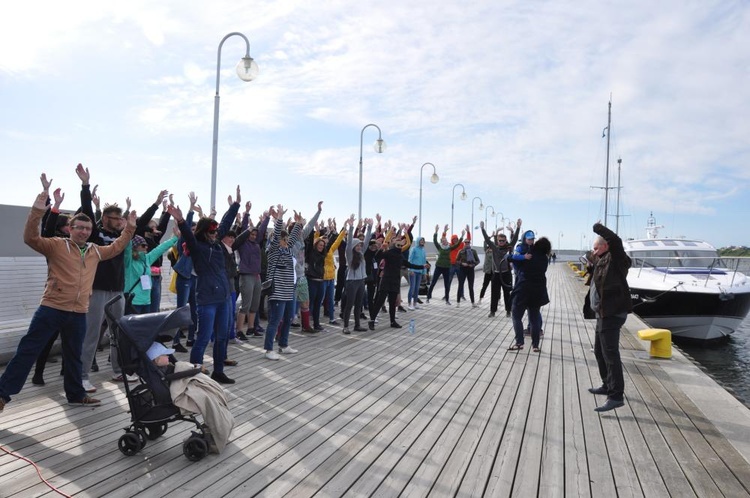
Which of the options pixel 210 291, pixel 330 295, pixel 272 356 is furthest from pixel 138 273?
pixel 330 295

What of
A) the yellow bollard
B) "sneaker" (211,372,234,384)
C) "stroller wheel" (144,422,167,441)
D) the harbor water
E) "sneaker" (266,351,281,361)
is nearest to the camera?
"stroller wheel" (144,422,167,441)

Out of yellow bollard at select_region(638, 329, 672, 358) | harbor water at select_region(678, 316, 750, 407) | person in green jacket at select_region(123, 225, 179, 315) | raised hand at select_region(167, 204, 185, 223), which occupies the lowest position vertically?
harbor water at select_region(678, 316, 750, 407)

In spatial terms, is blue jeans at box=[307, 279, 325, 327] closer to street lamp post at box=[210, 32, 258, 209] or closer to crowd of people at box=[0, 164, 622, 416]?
crowd of people at box=[0, 164, 622, 416]

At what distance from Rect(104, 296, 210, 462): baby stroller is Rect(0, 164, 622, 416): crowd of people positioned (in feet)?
3.72

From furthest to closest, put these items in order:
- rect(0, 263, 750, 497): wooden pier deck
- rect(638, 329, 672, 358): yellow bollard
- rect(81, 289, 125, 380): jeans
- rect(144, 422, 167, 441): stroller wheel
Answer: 1. rect(638, 329, 672, 358): yellow bollard
2. rect(81, 289, 125, 380): jeans
3. rect(144, 422, 167, 441): stroller wheel
4. rect(0, 263, 750, 497): wooden pier deck

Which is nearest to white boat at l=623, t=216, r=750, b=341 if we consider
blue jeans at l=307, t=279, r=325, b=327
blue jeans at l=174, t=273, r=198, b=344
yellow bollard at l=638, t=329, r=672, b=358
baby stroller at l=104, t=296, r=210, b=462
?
yellow bollard at l=638, t=329, r=672, b=358

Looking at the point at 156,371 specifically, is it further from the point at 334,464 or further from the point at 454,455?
the point at 454,455

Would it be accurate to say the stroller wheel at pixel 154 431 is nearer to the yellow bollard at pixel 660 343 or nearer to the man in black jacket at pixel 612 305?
the man in black jacket at pixel 612 305

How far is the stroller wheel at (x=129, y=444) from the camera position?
3.82 metres

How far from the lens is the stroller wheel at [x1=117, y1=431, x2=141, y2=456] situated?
3.82 m

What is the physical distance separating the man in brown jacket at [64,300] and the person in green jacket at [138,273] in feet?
4.31

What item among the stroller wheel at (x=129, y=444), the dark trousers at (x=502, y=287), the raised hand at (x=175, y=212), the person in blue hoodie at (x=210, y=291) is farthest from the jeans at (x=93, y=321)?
the dark trousers at (x=502, y=287)

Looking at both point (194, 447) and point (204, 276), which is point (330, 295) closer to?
point (204, 276)

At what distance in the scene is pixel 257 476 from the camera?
359 cm
